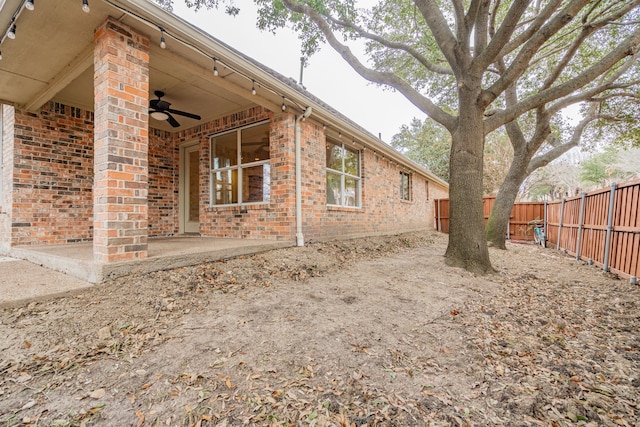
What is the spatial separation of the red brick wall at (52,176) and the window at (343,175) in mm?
4520

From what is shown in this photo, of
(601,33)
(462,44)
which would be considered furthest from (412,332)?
(601,33)

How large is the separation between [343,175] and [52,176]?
5.35 meters

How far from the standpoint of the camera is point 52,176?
4.55 meters

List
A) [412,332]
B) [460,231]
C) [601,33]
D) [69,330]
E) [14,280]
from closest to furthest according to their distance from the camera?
[69,330] → [412,332] → [14,280] → [460,231] → [601,33]

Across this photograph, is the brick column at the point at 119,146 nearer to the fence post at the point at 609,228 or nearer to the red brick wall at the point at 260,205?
the red brick wall at the point at 260,205

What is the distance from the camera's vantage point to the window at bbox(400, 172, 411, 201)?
10352mm

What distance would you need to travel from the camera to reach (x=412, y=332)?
7.83 feet

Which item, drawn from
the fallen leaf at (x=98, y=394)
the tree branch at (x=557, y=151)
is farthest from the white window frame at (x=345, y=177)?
the tree branch at (x=557, y=151)

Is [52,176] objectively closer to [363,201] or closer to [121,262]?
[121,262]

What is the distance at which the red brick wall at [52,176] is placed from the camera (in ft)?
13.9

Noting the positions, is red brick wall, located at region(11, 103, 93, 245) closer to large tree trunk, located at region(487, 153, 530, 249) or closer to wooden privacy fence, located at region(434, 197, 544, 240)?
large tree trunk, located at region(487, 153, 530, 249)

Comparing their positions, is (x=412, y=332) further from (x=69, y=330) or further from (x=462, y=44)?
(x=462, y=44)

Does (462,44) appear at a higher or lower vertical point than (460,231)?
higher

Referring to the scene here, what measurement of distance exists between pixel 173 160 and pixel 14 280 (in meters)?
4.41
